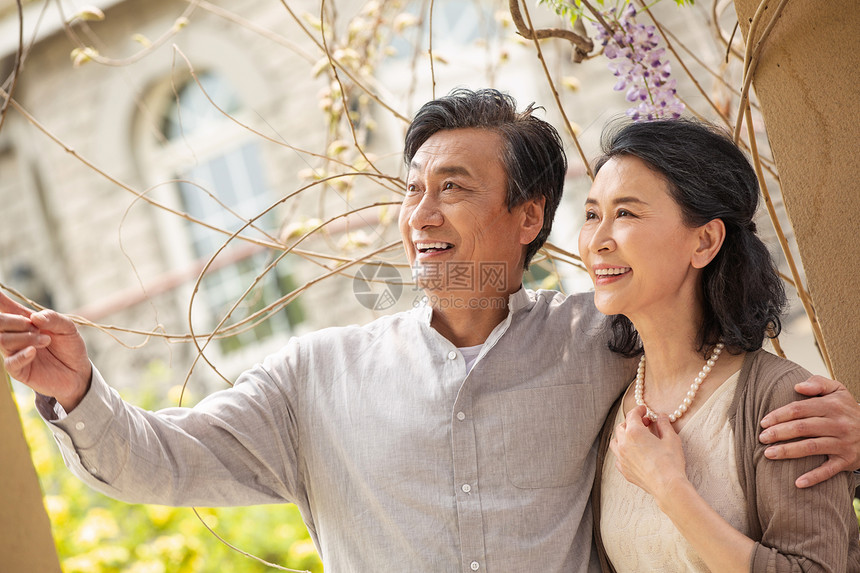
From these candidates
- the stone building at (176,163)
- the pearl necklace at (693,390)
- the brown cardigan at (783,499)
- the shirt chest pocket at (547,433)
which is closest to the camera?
the brown cardigan at (783,499)

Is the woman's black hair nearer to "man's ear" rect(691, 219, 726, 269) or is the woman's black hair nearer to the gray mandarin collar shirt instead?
"man's ear" rect(691, 219, 726, 269)

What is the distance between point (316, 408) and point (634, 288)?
679 mm

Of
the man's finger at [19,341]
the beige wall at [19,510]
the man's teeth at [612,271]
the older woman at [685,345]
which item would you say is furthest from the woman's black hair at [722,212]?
the beige wall at [19,510]

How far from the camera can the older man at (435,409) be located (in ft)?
4.97

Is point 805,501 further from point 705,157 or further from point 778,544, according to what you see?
point 705,157

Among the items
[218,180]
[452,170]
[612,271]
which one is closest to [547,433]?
[612,271]

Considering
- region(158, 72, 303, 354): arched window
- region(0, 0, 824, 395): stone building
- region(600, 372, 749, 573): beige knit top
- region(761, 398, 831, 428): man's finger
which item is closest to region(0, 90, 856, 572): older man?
region(600, 372, 749, 573): beige knit top

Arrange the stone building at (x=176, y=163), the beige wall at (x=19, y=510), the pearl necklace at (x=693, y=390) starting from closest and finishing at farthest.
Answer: the beige wall at (x=19, y=510) < the pearl necklace at (x=693, y=390) < the stone building at (x=176, y=163)

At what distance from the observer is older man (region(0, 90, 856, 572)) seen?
1514 mm

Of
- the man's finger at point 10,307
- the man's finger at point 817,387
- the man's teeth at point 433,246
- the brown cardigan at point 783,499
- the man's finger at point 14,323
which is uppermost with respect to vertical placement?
the man's teeth at point 433,246

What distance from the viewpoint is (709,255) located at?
1454 millimetres

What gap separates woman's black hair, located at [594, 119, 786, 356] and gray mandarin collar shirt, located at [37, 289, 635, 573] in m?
0.26

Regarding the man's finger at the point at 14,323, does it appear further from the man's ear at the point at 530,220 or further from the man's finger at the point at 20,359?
the man's ear at the point at 530,220

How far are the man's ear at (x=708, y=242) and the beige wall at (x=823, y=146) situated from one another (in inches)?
6.2
